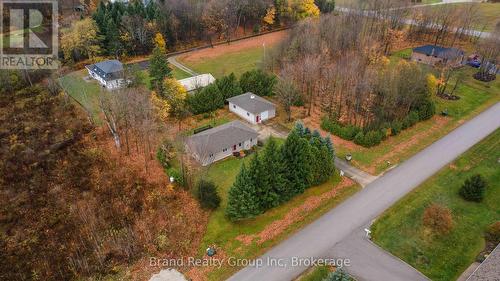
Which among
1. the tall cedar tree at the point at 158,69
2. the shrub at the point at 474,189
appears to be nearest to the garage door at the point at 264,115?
the tall cedar tree at the point at 158,69

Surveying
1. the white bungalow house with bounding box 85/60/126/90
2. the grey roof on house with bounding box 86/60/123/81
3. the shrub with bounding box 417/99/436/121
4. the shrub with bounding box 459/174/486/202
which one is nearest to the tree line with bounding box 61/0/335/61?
the grey roof on house with bounding box 86/60/123/81

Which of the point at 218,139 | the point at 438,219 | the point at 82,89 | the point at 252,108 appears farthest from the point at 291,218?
the point at 82,89

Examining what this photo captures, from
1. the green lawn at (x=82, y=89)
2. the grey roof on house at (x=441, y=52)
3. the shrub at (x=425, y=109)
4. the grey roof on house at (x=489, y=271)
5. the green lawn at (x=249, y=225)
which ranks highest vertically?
the grey roof on house at (x=441, y=52)

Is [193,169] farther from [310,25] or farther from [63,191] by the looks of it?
[310,25]

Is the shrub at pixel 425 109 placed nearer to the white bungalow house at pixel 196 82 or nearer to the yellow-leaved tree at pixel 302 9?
the white bungalow house at pixel 196 82

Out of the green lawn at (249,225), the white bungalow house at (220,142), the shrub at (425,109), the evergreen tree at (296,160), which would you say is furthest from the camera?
the shrub at (425,109)

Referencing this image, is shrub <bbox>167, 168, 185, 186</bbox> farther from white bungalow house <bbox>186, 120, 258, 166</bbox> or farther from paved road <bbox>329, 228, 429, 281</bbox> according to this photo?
paved road <bbox>329, 228, 429, 281</bbox>

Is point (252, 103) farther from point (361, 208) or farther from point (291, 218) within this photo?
point (361, 208)
